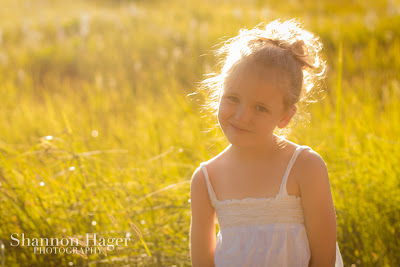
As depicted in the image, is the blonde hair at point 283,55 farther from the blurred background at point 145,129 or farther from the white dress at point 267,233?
the blurred background at point 145,129

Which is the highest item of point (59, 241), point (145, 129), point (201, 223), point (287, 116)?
point (287, 116)

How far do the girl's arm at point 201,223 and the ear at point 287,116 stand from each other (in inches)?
12.1

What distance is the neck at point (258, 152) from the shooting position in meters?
1.64

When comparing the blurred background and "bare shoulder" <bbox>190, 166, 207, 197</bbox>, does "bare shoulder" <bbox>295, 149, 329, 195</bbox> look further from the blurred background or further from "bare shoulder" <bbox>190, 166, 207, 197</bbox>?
the blurred background

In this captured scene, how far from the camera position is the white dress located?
61.3 inches

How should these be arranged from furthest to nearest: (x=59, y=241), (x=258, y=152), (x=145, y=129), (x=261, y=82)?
(x=145, y=129), (x=59, y=241), (x=258, y=152), (x=261, y=82)

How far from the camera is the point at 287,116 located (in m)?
1.62

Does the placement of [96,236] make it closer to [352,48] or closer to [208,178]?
[208,178]

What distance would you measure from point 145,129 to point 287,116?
7.42ft

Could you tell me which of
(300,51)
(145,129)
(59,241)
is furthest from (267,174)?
(145,129)

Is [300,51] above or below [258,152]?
above

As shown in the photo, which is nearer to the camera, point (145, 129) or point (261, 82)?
point (261, 82)

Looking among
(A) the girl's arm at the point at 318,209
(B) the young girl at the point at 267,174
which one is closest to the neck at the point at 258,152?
(B) the young girl at the point at 267,174

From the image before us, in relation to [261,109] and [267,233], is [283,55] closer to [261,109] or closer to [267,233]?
[261,109]
